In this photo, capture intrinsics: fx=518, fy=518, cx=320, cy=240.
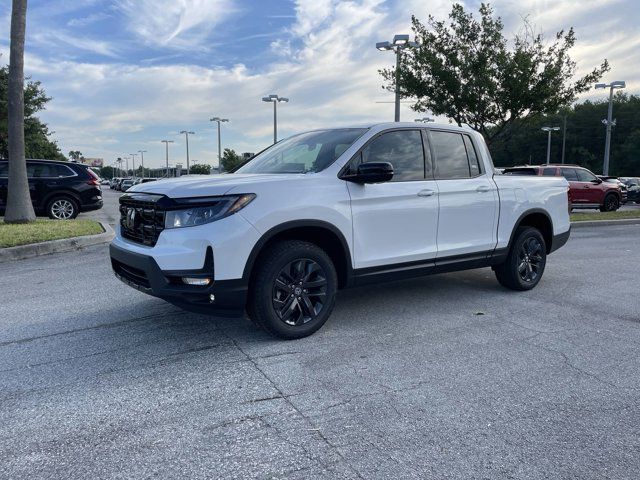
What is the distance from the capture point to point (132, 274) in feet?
13.5

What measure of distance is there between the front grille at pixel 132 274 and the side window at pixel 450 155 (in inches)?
115

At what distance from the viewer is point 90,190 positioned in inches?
563

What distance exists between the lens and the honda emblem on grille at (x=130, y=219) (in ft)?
14.0

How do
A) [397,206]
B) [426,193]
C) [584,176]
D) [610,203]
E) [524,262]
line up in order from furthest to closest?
[610,203]
[584,176]
[524,262]
[426,193]
[397,206]

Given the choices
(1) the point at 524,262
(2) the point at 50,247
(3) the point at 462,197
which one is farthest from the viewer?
(2) the point at 50,247

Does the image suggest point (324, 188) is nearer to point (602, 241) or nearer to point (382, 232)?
point (382, 232)

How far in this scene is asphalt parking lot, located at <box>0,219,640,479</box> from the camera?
2.55 m

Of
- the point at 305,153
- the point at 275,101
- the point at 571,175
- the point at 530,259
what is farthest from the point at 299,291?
the point at 275,101

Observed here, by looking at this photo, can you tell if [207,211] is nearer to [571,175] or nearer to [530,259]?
[530,259]

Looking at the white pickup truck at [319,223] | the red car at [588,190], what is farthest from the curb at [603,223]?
the white pickup truck at [319,223]

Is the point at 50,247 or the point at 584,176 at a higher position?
the point at 584,176

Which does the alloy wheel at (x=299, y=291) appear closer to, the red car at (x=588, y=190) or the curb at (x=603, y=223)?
the curb at (x=603, y=223)

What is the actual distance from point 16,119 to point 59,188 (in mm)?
3001

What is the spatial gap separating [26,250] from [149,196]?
19.0 feet
